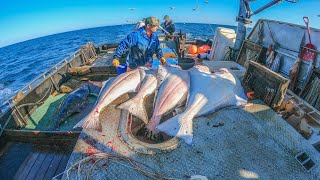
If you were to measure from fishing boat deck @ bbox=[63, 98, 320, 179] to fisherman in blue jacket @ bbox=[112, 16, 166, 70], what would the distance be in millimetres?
2415

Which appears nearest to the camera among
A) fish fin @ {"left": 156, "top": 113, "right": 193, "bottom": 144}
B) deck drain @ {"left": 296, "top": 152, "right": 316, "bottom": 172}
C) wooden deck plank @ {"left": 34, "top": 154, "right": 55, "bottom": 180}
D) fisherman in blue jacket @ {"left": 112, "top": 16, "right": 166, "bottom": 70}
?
deck drain @ {"left": 296, "top": 152, "right": 316, "bottom": 172}

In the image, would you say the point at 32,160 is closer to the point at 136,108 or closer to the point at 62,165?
the point at 62,165

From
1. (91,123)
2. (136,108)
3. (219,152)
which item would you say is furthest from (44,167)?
(219,152)

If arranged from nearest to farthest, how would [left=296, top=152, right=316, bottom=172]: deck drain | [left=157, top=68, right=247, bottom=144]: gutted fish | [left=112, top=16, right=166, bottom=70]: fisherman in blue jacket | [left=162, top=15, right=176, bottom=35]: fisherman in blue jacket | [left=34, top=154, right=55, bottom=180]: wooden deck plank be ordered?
1. [left=296, top=152, right=316, bottom=172]: deck drain
2. [left=157, top=68, right=247, bottom=144]: gutted fish
3. [left=34, top=154, right=55, bottom=180]: wooden deck plank
4. [left=112, top=16, right=166, bottom=70]: fisherman in blue jacket
5. [left=162, top=15, right=176, bottom=35]: fisherman in blue jacket

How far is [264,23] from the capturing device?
A: 7.31 m

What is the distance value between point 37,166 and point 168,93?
3.27 metres

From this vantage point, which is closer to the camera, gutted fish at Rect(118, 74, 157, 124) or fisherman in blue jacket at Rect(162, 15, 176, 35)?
gutted fish at Rect(118, 74, 157, 124)

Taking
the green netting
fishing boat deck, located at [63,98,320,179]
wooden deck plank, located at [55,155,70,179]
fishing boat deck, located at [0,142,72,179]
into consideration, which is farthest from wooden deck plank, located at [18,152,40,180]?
fishing boat deck, located at [63,98,320,179]

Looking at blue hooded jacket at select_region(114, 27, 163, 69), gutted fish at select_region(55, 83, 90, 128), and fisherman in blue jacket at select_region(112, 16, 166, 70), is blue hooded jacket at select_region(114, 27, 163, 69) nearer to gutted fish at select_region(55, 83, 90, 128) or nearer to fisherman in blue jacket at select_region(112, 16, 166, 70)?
fisherman in blue jacket at select_region(112, 16, 166, 70)

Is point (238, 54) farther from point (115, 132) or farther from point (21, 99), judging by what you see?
point (21, 99)

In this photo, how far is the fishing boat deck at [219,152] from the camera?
2.99m

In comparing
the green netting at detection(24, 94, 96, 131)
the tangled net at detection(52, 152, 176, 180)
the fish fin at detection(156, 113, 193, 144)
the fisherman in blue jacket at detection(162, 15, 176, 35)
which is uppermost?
the fisherman in blue jacket at detection(162, 15, 176, 35)

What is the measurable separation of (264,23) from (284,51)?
5.03ft

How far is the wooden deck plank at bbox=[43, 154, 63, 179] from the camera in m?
3.93
